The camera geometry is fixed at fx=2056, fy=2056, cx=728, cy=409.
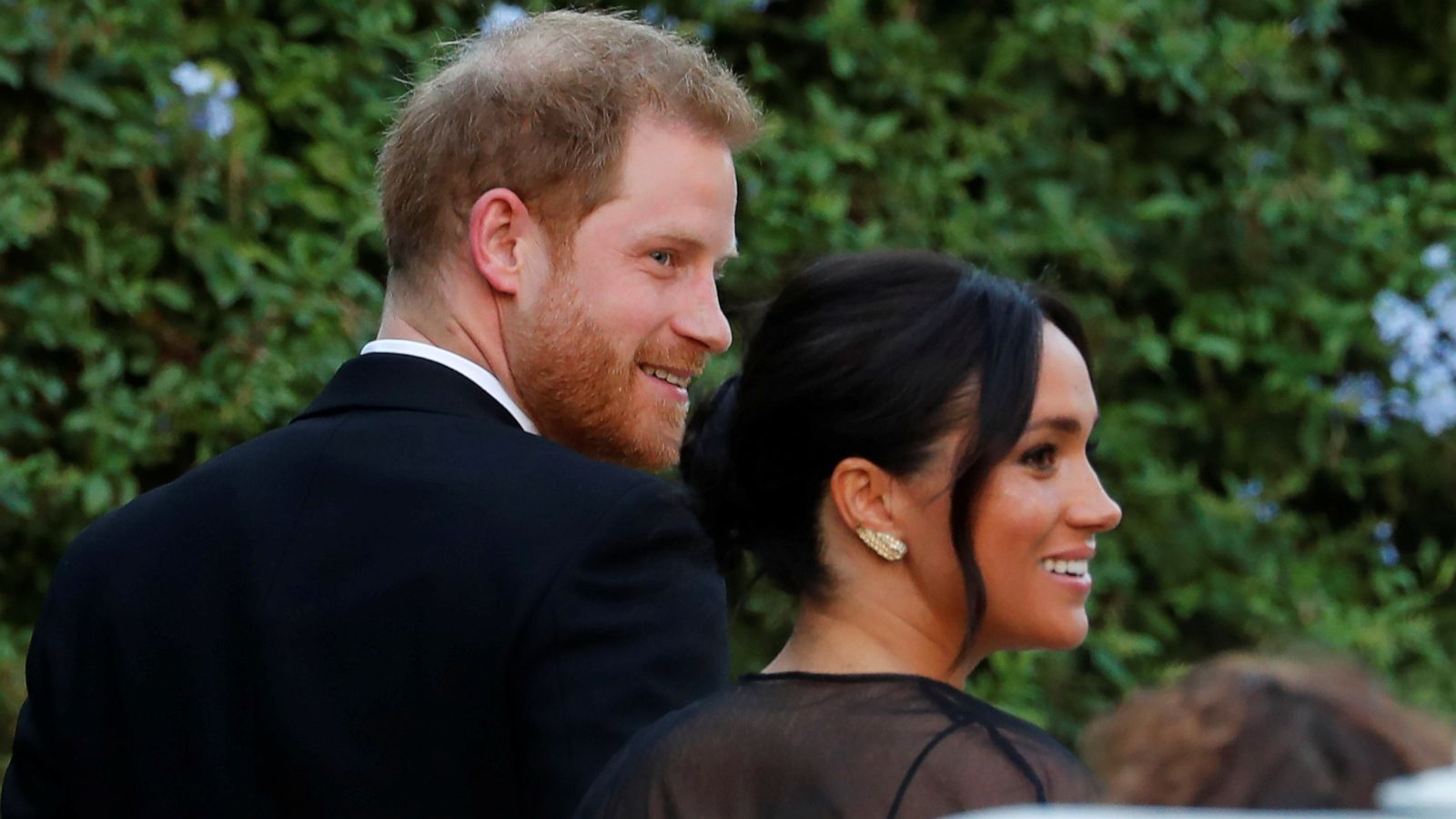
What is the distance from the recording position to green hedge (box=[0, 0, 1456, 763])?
3.35 meters

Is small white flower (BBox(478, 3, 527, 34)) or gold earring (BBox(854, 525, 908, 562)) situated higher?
small white flower (BBox(478, 3, 527, 34))

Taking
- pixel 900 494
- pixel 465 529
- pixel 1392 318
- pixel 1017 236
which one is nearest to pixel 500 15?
pixel 1017 236

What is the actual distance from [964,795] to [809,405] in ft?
1.24

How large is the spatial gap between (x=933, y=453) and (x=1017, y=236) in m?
2.50

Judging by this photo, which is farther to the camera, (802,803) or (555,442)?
(555,442)

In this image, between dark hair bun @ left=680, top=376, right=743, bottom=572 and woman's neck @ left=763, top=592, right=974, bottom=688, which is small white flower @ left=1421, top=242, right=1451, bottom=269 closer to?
dark hair bun @ left=680, top=376, right=743, bottom=572

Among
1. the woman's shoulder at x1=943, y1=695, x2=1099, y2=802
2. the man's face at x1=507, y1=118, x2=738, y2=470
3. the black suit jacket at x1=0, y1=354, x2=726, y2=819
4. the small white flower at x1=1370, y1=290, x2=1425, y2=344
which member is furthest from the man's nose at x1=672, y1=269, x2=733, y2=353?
the small white flower at x1=1370, y1=290, x2=1425, y2=344

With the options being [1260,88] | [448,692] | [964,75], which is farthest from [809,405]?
[1260,88]

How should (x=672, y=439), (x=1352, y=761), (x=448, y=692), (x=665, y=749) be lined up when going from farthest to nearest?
(x=672, y=439)
(x=448, y=692)
(x=665, y=749)
(x=1352, y=761)

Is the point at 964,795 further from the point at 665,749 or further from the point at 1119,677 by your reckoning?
the point at 1119,677

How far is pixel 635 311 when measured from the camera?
2205mm

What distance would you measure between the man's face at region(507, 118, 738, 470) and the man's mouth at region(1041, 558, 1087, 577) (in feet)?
2.05

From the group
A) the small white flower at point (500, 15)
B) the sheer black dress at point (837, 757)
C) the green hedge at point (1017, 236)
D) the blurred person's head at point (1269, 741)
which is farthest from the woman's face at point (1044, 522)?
the small white flower at point (500, 15)

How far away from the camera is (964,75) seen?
429 cm
